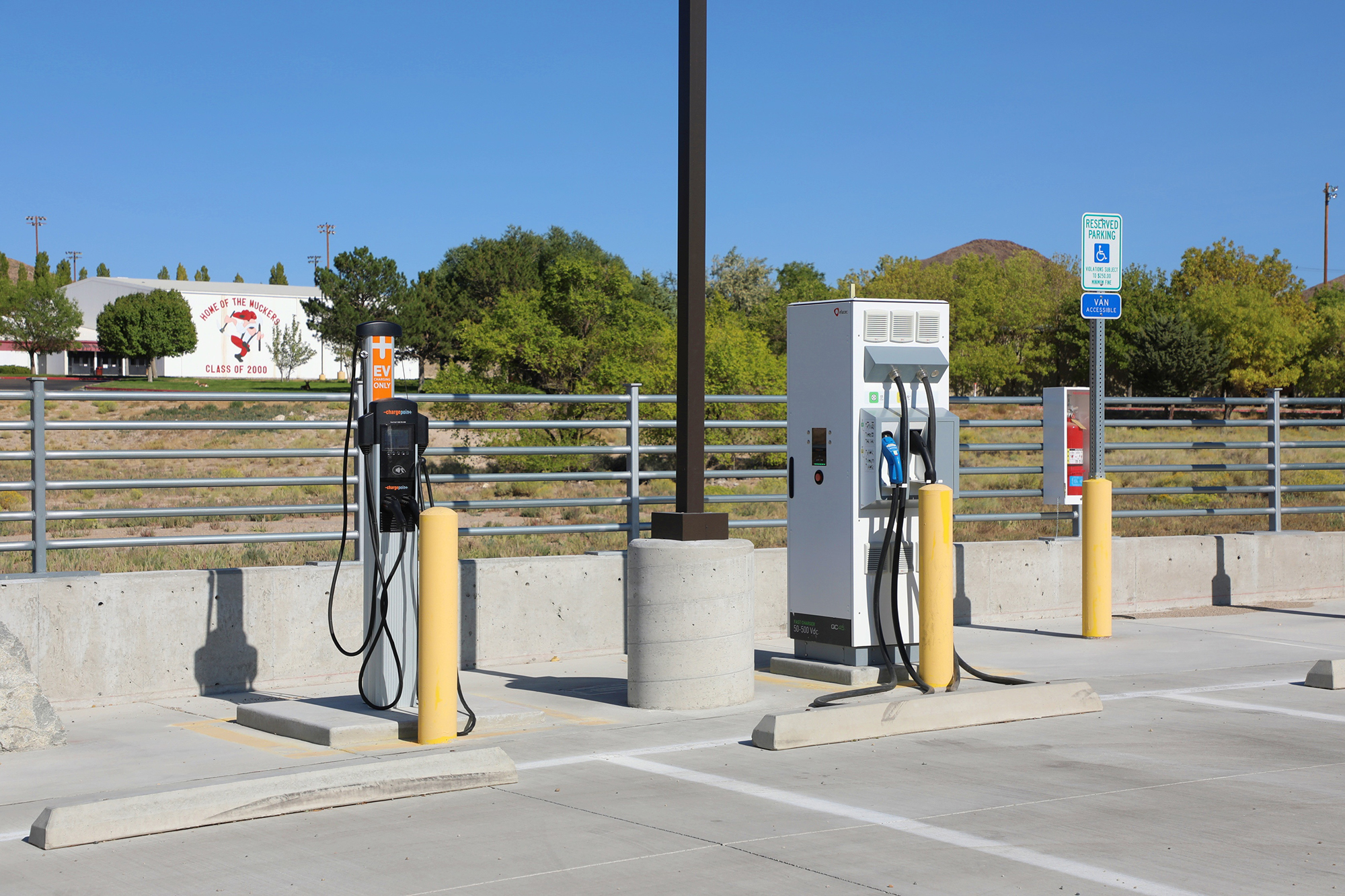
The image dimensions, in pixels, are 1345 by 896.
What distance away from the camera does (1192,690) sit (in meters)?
9.16

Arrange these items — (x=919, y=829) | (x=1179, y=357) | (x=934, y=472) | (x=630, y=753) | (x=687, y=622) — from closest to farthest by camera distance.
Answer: (x=919, y=829)
(x=630, y=753)
(x=687, y=622)
(x=934, y=472)
(x=1179, y=357)

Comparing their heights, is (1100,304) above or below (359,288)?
below

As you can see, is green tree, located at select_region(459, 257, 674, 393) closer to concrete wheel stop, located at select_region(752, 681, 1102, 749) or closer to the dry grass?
the dry grass

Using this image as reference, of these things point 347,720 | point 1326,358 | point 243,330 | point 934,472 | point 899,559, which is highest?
point 243,330

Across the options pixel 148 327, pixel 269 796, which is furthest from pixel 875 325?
pixel 148 327

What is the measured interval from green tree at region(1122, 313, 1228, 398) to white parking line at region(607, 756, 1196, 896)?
216 feet

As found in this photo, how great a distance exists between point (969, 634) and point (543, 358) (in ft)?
93.6

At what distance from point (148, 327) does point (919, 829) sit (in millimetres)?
109501

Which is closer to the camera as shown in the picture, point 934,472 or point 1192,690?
point 934,472

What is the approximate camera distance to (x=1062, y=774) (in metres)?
6.69

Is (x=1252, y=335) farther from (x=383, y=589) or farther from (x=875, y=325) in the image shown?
(x=383, y=589)

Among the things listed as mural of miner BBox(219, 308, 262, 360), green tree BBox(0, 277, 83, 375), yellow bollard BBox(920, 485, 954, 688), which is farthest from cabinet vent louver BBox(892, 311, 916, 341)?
mural of miner BBox(219, 308, 262, 360)

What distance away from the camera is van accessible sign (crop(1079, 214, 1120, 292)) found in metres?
11.4

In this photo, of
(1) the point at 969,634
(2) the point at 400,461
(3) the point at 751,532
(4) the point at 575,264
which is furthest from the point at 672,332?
(2) the point at 400,461
